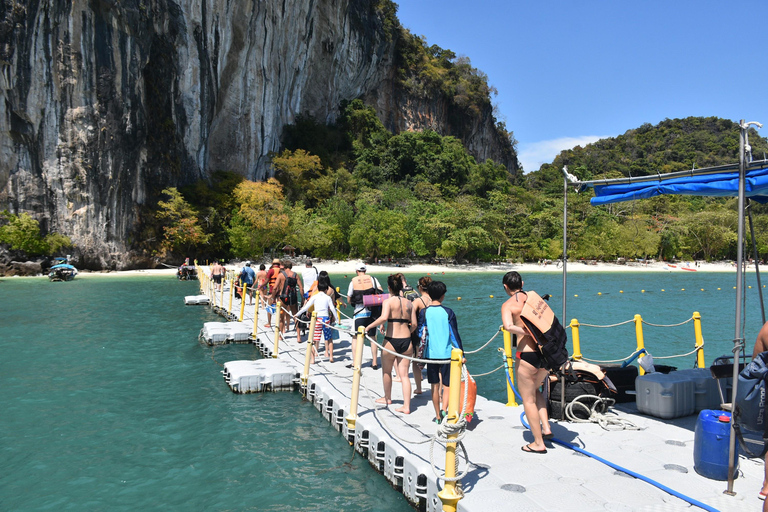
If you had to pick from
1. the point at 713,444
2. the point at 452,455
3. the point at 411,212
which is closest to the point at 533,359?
the point at 452,455

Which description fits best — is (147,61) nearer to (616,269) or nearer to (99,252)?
(99,252)

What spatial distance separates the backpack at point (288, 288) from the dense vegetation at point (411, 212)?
34.5 m

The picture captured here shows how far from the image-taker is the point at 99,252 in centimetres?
4025

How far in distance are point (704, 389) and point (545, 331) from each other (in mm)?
3028

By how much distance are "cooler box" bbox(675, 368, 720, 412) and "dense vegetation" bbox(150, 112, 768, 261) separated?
4275 cm

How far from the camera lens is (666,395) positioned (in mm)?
6148

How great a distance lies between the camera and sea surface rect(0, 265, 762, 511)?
5605 mm

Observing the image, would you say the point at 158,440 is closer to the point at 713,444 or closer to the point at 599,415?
the point at 599,415

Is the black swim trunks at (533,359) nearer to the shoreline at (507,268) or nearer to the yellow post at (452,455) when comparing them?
the yellow post at (452,455)

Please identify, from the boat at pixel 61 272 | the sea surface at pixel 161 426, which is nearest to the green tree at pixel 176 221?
the boat at pixel 61 272

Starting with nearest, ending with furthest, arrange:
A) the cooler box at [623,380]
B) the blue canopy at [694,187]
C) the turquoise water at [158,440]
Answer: the blue canopy at [694,187], the turquoise water at [158,440], the cooler box at [623,380]

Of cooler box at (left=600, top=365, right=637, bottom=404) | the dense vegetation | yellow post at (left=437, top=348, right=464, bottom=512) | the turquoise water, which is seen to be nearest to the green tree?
the dense vegetation

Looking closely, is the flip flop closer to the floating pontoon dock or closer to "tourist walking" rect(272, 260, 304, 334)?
the floating pontoon dock

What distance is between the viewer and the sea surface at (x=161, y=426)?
561 cm
